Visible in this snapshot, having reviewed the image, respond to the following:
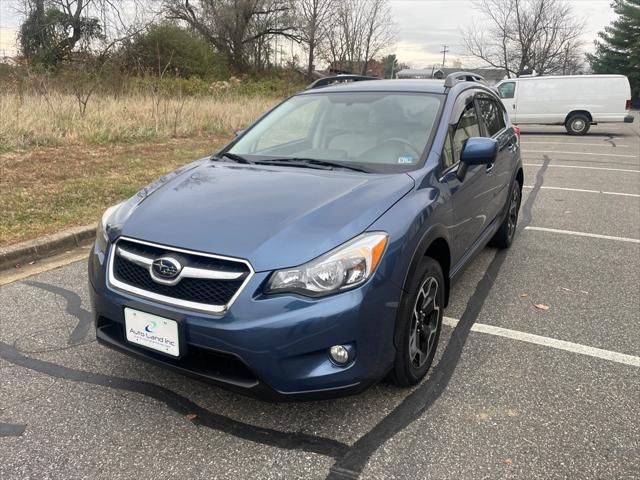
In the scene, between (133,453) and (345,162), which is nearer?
(133,453)

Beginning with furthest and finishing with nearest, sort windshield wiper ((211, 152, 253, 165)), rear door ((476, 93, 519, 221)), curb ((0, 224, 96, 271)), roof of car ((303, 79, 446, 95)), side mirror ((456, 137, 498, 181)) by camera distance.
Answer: curb ((0, 224, 96, 271)), rear door ((476, 93, 519, 221)), roof of car ((303, 79, 446, 95)), windshield wiper ((211, 152, 253, 165)), side mirror ((456, 137, 498, 181))

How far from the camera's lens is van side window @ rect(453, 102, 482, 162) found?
349 centimetres

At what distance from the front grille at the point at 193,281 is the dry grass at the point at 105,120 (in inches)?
308

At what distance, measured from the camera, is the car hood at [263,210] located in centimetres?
230

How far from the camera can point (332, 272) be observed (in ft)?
7.36

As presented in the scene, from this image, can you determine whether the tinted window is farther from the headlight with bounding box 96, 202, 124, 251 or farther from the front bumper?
the headlight with bounding box 96, 202, 124, 251

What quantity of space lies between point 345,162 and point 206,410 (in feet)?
5.36

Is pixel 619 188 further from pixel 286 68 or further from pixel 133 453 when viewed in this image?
pixel 286 68

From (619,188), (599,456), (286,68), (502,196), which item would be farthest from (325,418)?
(286,68)

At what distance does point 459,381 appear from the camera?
9.65 feet

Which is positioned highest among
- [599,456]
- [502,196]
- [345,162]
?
[345,162]

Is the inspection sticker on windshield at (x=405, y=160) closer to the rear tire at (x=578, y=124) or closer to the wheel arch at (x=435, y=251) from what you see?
the wheel arch at (x=435, y=251)

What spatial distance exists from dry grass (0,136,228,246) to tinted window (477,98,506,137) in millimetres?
4105

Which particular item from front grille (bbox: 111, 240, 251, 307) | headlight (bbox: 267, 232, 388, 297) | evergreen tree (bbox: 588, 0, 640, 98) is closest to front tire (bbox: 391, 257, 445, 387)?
headlight (bbox: 267, 232, 388, 297)
